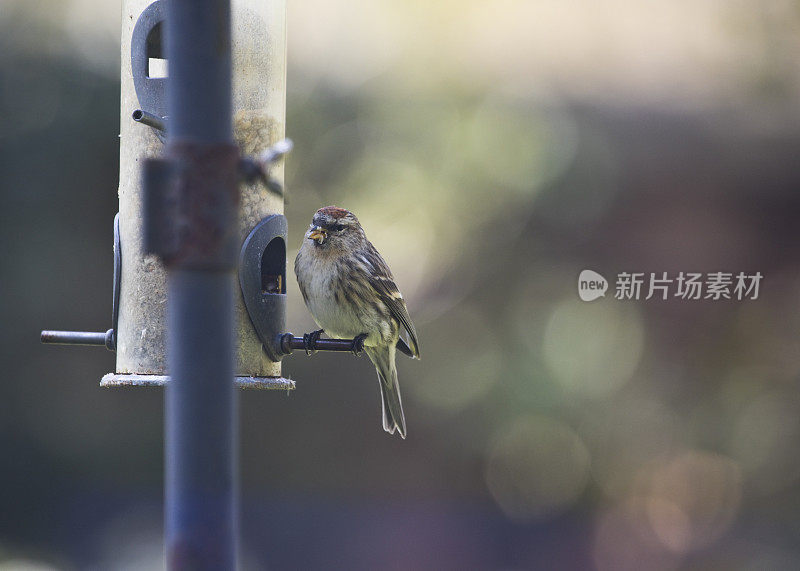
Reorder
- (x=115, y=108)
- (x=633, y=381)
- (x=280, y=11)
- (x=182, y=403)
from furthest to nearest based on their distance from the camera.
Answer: (x=633, y=381), (x=115, y=108), (x=280, y=11), (x=182, y=403)

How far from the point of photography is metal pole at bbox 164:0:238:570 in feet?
5.24

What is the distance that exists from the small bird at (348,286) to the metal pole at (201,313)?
94.1 inches

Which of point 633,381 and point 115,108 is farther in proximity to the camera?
point 633,381

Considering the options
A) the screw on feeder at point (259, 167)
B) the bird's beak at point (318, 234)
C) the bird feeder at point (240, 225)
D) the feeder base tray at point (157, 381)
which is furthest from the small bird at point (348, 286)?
the screw on feeder at point (259, 167)

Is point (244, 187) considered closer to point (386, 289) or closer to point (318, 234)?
point (318, 234)

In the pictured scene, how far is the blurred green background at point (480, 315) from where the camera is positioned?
25.3 ft

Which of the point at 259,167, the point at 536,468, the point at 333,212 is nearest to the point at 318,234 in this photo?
the point at 333,212

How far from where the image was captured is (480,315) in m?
7.97

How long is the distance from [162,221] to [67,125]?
644 cm

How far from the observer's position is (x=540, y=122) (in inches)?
313

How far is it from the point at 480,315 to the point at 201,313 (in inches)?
253

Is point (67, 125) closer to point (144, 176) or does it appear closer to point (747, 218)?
point (747, 218)

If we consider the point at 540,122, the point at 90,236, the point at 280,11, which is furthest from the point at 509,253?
the point at 280,11

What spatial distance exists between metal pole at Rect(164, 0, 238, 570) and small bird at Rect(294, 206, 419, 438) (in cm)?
239
